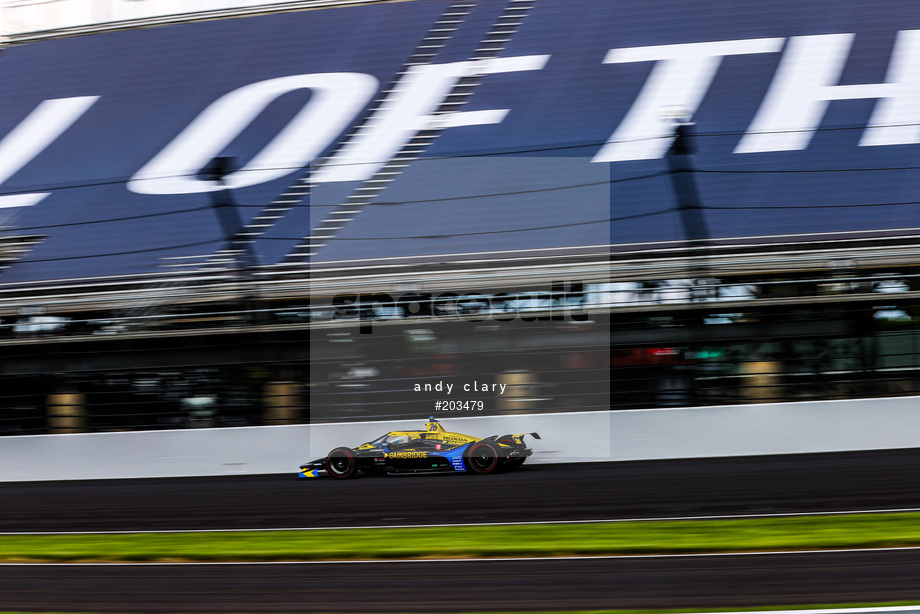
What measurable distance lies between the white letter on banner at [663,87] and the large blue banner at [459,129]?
1.4 inches

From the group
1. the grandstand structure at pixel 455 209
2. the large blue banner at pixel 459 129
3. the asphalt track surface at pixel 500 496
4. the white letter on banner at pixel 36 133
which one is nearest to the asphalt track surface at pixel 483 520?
the asphalt track surface at pixel 500 496

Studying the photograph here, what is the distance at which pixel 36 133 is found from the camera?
Answer: 51.2ft

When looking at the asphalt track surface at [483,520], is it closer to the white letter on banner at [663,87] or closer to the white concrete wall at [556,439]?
the white concrete wall at [556,439]

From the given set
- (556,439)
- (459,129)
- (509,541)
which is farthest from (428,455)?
(459,129)

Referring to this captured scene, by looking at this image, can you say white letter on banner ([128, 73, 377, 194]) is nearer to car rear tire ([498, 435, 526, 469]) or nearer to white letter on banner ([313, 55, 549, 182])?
white letter on banner ([313, 55, 549, 182])

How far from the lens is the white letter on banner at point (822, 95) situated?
11914 mm

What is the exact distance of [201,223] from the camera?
1216 centimetres

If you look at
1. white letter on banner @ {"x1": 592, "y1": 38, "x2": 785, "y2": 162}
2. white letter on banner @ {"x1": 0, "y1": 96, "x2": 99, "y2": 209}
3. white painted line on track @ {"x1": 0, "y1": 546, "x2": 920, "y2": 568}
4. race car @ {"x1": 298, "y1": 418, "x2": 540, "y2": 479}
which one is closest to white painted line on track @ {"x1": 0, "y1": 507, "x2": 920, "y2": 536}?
white painted line on track @ {"x1": 0, "y1": 546, "x2": 920, "y2": 568}

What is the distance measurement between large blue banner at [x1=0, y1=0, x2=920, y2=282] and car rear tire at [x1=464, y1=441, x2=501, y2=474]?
8.32ft

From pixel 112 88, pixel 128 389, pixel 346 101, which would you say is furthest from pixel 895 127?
pixel 112 88

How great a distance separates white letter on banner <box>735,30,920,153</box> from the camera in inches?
469

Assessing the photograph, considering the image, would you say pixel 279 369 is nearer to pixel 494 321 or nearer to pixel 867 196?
pixel 494 321

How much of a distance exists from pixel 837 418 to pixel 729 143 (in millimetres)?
5180

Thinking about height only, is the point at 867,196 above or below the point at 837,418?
above
